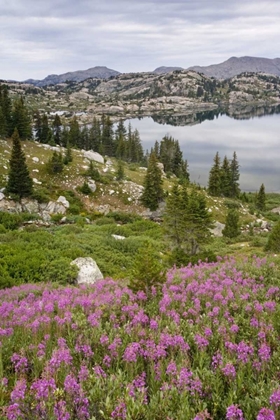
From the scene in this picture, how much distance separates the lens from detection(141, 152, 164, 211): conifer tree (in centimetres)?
5381

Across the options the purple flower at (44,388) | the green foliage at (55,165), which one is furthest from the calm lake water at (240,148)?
the purple flower at (44,388)

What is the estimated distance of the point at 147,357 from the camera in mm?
5320

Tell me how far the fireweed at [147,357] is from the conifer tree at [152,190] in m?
45.2

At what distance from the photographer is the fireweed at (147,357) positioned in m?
3.97

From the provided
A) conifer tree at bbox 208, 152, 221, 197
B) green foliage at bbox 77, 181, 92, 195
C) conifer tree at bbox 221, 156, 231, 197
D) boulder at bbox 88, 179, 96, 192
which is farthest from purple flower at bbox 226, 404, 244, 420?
conifer tree at bbox 221, 156, 231, 197

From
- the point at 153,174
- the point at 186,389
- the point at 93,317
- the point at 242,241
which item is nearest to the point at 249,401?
the point at 186,389

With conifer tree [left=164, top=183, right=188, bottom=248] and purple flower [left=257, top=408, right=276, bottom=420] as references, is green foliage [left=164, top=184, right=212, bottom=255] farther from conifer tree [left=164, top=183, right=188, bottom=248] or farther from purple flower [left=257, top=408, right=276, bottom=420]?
purple flower [left=257, top=408, right=276, bottom=420]

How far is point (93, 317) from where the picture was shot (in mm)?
6633

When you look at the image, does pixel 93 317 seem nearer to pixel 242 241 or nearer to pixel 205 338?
pixel 205 338

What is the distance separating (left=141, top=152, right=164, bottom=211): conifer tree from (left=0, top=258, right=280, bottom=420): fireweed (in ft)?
148

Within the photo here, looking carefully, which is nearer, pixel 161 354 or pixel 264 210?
pixel 161 354

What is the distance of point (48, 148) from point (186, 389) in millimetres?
66014

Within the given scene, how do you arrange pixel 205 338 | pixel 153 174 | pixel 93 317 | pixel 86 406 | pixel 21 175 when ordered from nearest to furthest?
pixel 86 406
pixel 205 338
pixel 93 317
pixel 21 175
pixel 153 174

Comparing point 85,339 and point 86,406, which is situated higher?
point 86,406
